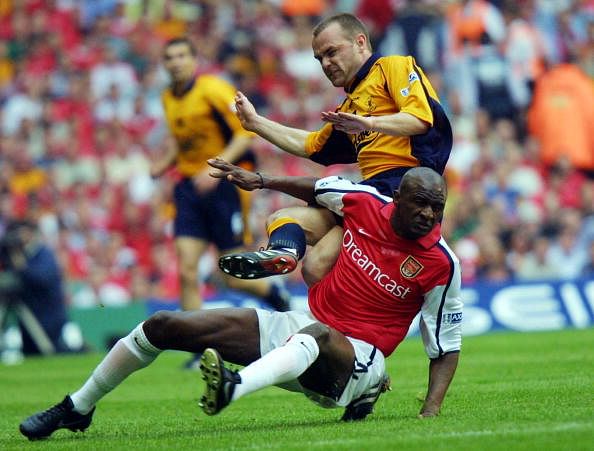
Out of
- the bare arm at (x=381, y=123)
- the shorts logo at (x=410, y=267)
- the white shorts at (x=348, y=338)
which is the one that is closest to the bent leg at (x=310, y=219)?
the bare arm at (x=381, y=123)

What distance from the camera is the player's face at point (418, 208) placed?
750cm

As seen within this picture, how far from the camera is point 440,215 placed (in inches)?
302

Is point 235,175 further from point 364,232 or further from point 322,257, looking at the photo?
point 364,232

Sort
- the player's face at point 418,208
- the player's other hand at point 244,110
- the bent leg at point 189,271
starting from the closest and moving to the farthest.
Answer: the player's face at point 418,208, the player's other hand at point 244,110, the bent leg at point 189,271

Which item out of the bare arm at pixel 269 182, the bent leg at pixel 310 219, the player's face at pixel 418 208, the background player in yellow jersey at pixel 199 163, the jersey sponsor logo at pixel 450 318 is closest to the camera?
the player's face at pixel 418 208

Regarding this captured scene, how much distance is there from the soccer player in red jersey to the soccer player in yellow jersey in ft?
1.22

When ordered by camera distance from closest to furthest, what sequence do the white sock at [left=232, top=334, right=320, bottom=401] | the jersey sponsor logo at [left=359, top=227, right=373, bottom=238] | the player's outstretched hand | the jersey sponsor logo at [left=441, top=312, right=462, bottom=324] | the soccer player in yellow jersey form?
the white sock at [left=232, top=334, right=320, bottom=401] < the jersey sponsor logo at [left=441, top=312, right=462, bottom=324] < the jersey sponsor logo at [left=359, top=227, right=373, bottom=238] < the soccer player in yellow jersey < the player's outstretched hand

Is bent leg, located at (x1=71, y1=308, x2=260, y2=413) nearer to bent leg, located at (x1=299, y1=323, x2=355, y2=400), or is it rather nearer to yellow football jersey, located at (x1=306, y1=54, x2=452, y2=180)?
bent leg, located at (x1=299, y1=323, x2=355, y2=400)

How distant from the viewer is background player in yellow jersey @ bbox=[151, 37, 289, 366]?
536 inches

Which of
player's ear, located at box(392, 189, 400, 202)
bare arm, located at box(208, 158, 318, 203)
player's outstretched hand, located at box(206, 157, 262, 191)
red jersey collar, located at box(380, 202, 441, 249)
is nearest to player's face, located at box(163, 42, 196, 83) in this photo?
bare arm, located at box(208, 158, 318, 203)

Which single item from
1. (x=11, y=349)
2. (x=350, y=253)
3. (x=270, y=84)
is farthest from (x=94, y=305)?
(x=350, y=253)

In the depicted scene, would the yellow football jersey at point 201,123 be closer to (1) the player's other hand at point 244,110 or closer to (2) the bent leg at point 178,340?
(1) the player's other hand at point 244,110

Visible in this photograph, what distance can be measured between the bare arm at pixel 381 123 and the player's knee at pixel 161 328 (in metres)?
1.46

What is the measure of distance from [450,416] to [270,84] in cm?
1528
